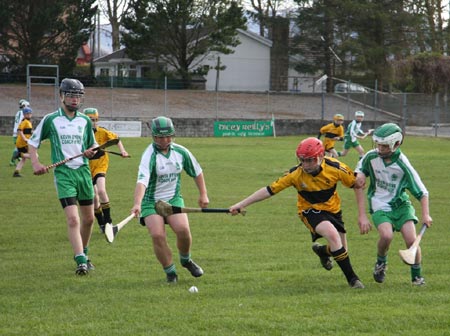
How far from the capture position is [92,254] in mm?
10406

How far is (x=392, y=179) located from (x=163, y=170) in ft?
7.99

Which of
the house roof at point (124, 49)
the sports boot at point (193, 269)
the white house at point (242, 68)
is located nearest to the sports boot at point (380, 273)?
the sports boot at point (193, 269)

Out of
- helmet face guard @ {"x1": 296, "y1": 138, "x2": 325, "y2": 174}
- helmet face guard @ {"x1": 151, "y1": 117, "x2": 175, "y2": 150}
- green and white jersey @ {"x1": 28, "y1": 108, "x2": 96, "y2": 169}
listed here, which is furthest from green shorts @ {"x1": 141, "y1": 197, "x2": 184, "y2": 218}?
helmet face guard @ {"x1": 296, "y1": 138, "x2": 325, "y2": 174}

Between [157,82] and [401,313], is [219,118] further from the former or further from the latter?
[401,313]

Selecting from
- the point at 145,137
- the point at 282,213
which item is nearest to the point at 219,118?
the point at 145,137

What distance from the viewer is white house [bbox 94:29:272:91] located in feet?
198

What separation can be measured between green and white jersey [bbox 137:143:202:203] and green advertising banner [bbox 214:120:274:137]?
3461 centimetres

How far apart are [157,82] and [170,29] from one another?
5.29 meters

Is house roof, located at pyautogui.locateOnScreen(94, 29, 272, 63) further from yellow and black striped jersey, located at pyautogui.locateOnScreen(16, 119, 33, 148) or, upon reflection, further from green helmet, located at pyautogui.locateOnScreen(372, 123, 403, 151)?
green helmet, located at pyautogui.locateOnScreen(372, 123, 403, 151)

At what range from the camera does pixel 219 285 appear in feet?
27.0

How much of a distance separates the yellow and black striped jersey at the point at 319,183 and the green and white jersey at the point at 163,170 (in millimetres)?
1036

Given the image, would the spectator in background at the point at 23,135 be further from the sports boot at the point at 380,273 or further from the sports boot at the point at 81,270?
the sports boot at the point at 380,273

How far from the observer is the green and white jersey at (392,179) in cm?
829

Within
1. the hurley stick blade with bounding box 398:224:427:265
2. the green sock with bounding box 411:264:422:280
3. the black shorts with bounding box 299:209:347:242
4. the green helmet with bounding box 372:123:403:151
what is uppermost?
the green helmet with bounding box 372:123:403:151
